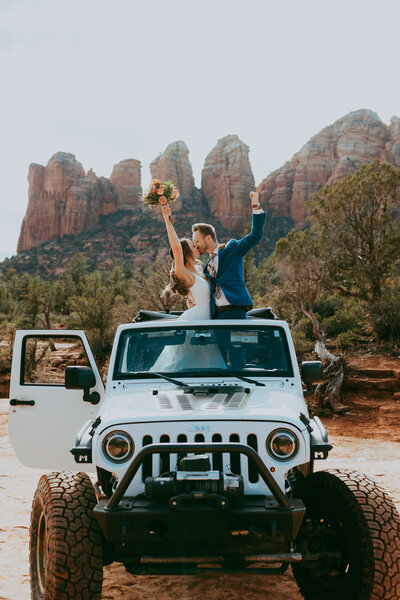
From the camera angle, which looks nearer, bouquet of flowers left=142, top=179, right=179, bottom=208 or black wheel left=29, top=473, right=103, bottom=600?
black wheel left=29, top=473, right=103, bottom=600

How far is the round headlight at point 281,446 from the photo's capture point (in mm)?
3145

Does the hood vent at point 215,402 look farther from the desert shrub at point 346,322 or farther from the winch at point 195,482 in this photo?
the desert shrub at point 346,322

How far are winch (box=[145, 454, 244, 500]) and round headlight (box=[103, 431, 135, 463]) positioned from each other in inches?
11.7

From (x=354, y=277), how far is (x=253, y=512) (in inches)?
747

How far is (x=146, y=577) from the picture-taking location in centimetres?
409

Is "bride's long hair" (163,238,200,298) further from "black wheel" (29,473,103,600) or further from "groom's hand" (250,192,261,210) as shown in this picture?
"black wheel" (29,473,103,600)

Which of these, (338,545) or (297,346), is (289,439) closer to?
(338,545)

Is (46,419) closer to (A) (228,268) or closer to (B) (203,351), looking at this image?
(B) (203,351)

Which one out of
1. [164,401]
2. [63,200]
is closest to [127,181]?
[63,200]

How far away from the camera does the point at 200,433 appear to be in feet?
10.4

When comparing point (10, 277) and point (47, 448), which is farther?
point (10, 277)

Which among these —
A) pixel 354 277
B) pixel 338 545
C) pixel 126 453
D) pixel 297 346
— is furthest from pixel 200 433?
pixel 354 277

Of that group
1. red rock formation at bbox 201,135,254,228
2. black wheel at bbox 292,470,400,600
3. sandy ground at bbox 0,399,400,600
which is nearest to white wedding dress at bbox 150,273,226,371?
black wheel at bbox 292,470,400,600

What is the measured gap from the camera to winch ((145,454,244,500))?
284 cm
